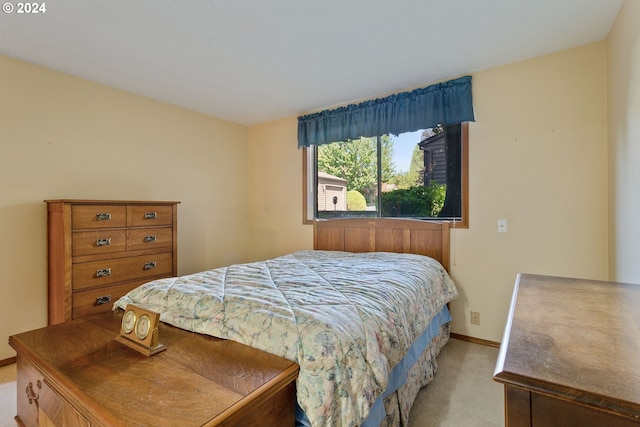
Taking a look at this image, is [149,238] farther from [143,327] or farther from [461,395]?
[461,395]

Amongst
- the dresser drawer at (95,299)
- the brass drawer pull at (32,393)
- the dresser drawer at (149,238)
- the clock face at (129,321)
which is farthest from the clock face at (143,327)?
the dresser drawer at (149,238)

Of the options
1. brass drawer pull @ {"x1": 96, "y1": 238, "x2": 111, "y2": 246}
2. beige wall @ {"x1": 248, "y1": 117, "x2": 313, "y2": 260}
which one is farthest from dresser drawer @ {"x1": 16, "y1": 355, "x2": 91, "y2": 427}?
beige wall @ {"x1": 248, "y1": 117, "x2": 313, "y2": 260}

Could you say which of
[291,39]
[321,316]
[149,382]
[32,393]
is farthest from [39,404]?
[291,39]

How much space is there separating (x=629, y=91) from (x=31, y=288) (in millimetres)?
4363

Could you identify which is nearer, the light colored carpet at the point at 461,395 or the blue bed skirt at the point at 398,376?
the blue bed skirt at the point at 398,376

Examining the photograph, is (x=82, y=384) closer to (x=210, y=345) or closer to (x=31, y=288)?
(x=210, y=345)

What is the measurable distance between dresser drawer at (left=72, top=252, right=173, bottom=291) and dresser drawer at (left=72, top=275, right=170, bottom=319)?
0.15 feet

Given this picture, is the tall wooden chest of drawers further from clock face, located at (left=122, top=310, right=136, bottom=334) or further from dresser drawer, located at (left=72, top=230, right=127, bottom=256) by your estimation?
clock face, located at (left=122, top=310, right=136, bottom=334)

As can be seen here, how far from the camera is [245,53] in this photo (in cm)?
232

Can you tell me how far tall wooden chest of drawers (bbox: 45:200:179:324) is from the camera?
226cm

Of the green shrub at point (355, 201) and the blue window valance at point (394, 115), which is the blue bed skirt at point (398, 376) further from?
the blue window valance at point (394, 115)

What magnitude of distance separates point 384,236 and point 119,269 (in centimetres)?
242

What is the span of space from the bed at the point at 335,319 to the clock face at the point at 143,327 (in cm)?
23

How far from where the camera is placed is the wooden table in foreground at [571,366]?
58cm
